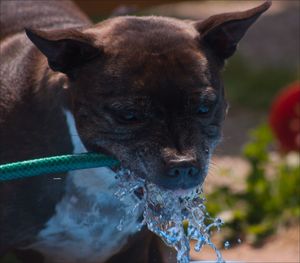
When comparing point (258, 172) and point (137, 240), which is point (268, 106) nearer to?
point (258, 172)

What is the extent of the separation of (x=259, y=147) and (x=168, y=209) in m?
1.73

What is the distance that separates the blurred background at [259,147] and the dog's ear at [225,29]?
439 millimetres

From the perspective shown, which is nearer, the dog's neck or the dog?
the dog

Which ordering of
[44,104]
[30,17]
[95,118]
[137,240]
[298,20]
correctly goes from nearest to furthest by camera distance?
[95,118] < [44,104] < [137,240] < [30,17] < [298,20]

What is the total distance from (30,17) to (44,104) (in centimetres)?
78

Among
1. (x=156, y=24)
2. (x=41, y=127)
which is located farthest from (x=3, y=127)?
(x=156, y=24)

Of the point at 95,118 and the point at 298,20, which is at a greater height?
the point at 95,118

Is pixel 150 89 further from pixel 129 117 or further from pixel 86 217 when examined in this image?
pixel 86 217

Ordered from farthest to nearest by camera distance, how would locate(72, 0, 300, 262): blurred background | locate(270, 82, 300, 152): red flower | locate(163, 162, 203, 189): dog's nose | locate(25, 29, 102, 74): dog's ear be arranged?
locate(270, 82, 300, 152): red flower
locate(72, 0, 300, 262): blurred background
locate(25, 29, 102, 74): dog's ear
locate(163, 162, 203, 189): dog's nose

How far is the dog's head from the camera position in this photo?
313 cm

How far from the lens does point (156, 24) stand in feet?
11.2

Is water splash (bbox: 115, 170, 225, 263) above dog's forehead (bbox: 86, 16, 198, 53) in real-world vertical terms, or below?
below

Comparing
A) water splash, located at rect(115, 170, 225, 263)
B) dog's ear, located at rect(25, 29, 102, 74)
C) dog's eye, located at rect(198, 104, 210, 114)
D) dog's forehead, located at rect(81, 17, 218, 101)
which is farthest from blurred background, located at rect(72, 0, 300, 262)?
dog's ear, located at rect(25, 29, 102, 74)

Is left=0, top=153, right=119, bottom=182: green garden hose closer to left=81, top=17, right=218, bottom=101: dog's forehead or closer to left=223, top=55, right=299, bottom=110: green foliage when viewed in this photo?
left=81, top=17, right=218, bottom=101: dog's forehead
